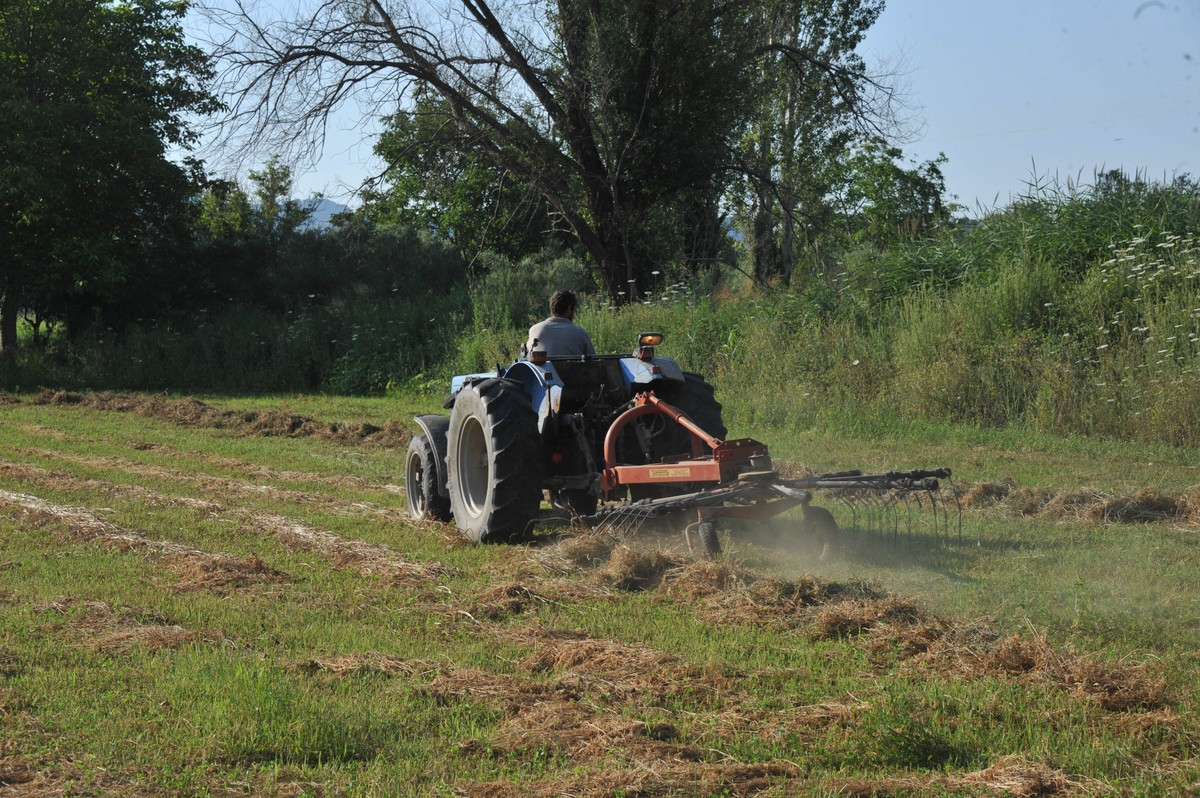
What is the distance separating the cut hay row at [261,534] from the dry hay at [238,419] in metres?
4.28

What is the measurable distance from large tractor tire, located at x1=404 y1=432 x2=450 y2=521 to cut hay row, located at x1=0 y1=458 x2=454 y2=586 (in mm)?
1040

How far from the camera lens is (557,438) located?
24.8ft

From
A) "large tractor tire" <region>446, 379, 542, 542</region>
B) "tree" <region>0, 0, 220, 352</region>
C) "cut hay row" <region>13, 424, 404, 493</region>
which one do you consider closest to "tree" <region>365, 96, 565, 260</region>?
"tree" <region>0, 0, 220, 352</region>

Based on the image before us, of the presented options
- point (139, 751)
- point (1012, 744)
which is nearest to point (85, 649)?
point (139, 751)

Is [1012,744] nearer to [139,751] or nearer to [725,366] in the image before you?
[139,751]

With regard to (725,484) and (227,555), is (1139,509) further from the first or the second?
(227,555)

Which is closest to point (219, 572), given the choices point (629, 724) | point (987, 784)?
point (629, 724)

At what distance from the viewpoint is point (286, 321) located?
80.7ft

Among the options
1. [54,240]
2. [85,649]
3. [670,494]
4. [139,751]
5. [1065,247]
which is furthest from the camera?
[54,240]

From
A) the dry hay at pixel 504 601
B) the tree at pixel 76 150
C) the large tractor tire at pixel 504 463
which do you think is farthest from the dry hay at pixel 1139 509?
the tree at pixel 76 150

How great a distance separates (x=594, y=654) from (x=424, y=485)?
13.2 feet

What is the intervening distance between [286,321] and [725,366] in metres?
13.4

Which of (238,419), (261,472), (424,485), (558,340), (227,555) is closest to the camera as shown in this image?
(227,555)

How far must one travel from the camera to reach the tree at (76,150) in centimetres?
2203
